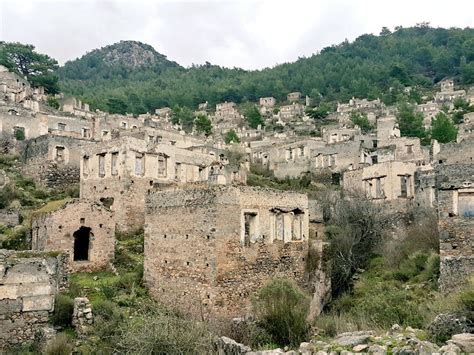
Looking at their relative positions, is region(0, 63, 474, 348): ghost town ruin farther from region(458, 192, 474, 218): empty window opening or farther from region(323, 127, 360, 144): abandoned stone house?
region(323, 127, 360, 144): abandoned stone house

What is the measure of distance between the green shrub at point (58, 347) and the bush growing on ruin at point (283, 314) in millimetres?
5001

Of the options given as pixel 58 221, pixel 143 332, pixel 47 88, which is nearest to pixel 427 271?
pixel 143 332

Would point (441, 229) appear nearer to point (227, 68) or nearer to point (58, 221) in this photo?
point (58, 221)

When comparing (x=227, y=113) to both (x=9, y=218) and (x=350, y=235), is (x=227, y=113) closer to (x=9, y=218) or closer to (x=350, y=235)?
(x=9, y=218)

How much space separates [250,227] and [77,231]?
25.4ft

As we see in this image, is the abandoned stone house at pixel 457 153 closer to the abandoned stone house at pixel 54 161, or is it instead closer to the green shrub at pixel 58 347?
the abandoned stone house at pixel 54 161

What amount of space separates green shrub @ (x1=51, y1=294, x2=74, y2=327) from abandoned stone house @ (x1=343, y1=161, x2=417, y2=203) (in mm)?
19848

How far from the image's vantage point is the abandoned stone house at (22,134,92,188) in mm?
32469

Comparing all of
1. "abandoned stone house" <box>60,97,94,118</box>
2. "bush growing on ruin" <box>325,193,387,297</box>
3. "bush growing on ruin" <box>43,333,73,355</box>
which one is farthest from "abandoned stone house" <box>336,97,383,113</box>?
"bush growing on ruin" <box>43,333,73,355</box>

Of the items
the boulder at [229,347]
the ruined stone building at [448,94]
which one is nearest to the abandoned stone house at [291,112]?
the ruined stone building at [448,94]

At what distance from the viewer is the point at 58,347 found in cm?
1329

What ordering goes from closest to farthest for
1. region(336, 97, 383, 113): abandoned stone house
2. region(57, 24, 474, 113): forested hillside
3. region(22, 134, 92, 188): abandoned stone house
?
region(22, 134, 92, 188): abandoned stone house
region(336, 97, 383, 113): abandoned stone house
region(57, 24, 474, 113): forested hillside

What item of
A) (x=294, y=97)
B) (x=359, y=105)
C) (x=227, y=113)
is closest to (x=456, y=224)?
(x=359, y=105)

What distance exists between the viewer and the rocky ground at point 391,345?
8180mm
